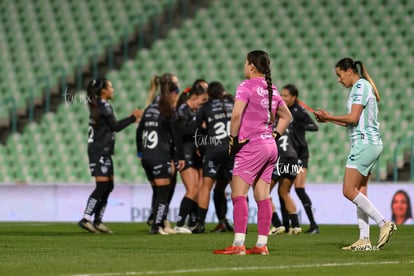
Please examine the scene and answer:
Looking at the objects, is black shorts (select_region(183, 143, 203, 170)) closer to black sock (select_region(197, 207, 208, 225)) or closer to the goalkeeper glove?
black sock (select_region(197, 207, 208, 225))

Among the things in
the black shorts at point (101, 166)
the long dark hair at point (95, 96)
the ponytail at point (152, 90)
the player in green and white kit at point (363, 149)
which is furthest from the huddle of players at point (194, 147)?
the player in green and white kit at point (363, 149)

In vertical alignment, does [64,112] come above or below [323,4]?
below

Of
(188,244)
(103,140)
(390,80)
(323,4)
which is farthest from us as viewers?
(323,4)

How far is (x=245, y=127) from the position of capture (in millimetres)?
9805

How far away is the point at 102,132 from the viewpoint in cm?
1455

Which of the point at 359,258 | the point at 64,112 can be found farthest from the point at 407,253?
the point at 64,112

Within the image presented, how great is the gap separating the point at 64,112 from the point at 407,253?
13778mm

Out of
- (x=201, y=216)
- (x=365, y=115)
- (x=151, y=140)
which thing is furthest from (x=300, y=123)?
(x=365, y=115)

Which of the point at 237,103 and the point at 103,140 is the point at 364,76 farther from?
the point at 103,140

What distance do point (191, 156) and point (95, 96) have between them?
5.69ft

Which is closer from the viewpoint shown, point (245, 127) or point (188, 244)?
point (245, 127)

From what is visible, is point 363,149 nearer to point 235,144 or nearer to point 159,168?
point 235,144

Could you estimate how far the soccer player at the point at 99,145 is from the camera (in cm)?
1441

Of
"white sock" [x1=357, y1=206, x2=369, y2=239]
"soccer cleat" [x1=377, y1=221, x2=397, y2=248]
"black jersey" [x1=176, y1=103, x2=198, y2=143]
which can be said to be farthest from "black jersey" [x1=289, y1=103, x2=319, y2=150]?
"soccer cleat" [x1=377, y1=221, x2=397, y2=248]
